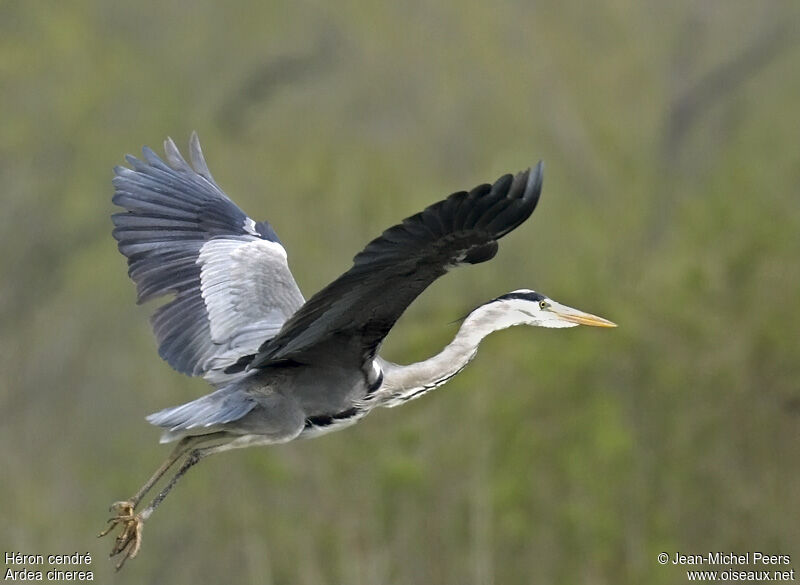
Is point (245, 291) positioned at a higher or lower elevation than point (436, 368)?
higher

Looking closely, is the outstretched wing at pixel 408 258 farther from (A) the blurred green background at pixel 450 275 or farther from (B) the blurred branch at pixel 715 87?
(B) the blurred branch at pixel 715 87

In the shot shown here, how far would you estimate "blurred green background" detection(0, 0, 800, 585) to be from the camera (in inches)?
535

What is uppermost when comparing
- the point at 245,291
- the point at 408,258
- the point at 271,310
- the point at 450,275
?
the point at 450,275

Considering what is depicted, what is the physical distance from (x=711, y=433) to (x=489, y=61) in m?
9.43

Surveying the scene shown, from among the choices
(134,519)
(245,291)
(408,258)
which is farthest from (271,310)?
(408,258)

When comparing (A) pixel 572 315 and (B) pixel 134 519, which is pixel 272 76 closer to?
(A) pixel 572 315

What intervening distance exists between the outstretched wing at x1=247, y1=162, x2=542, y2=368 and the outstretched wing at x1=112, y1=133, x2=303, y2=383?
692 millimetres

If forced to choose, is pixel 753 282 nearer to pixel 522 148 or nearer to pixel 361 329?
pixel 522 148

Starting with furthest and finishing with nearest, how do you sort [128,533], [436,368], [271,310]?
[271,310]
[436,368]
[128,533]

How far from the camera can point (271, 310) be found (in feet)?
22.3

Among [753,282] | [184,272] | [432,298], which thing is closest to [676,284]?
[753,282]

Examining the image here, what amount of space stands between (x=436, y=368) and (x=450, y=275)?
906 centimetres

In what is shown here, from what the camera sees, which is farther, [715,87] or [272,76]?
[272,76]

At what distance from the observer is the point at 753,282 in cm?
1332
